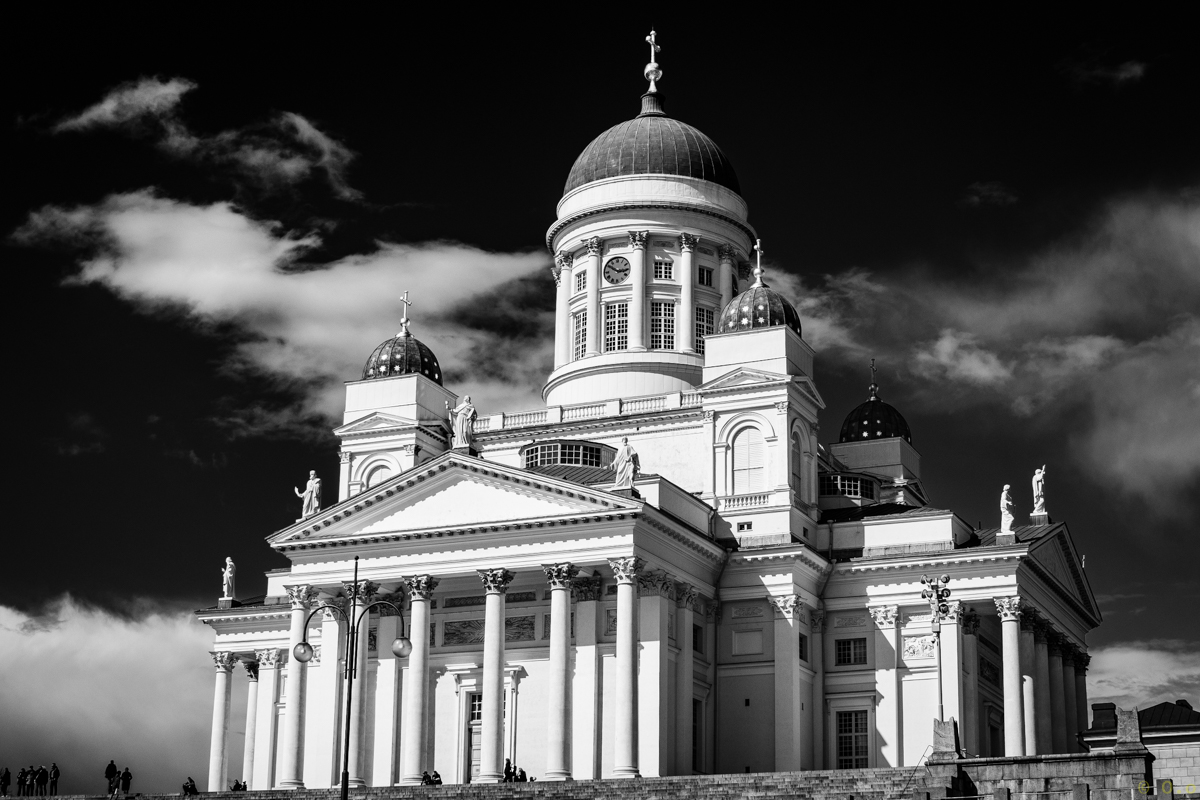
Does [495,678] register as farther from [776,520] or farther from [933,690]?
[933,690]

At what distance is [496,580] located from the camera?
52.0m

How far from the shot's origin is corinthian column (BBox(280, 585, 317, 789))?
5381cm

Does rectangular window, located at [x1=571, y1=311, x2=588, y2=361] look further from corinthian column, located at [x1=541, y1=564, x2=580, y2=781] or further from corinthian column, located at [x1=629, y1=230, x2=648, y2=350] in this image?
corinthian column, located at [x1=541, y1=564, x2=580, y2=781]

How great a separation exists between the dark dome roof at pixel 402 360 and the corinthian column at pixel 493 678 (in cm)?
1332

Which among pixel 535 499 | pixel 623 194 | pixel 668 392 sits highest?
pixel 623 194

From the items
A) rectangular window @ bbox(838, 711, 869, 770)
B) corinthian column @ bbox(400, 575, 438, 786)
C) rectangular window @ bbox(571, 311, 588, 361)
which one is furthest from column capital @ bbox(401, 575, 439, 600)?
rectangular window @ bbox(571, 311, 588, 361)

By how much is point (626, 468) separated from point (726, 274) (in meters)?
17.6

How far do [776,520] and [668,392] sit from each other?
8949mm

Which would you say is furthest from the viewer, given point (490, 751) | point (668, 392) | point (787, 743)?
point (668, 392)

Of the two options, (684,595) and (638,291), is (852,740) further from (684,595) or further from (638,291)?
(638,291)

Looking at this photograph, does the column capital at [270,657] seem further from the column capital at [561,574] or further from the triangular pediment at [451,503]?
the column capital at [561,574]

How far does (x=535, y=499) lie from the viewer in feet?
172

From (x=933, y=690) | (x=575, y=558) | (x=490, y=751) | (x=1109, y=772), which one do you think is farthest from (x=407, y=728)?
(x=1109, y=772)

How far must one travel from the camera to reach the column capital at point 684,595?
2111 inches
